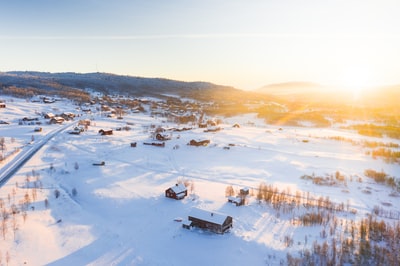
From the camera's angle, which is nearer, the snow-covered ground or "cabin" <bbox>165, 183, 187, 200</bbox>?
the snow-covered ground

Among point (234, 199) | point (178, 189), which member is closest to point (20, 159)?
point (178, 189)

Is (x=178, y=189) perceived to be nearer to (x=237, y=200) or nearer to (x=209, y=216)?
(x=237, y=200)

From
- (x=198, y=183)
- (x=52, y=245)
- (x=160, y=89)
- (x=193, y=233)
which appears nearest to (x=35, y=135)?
(x=198, y=183)

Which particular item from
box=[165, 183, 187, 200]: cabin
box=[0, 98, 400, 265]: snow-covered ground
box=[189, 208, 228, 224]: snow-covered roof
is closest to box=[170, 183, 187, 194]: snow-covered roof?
box=[165, 183, 187, 200]: cabin

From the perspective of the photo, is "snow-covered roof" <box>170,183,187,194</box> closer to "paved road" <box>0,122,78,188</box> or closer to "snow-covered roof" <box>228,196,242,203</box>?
"snow-covered roof" <box>228,196,242,203</box>

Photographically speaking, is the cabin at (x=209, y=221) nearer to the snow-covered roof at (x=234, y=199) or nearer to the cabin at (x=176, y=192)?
the snow-covered roof at (x=234, y=199)

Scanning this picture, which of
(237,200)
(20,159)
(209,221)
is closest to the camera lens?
(209,221)

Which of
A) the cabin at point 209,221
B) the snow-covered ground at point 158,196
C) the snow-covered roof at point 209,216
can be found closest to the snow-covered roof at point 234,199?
the snow-covered ground at point 158,196

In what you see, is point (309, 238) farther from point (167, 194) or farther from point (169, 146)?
point (169, 146)
